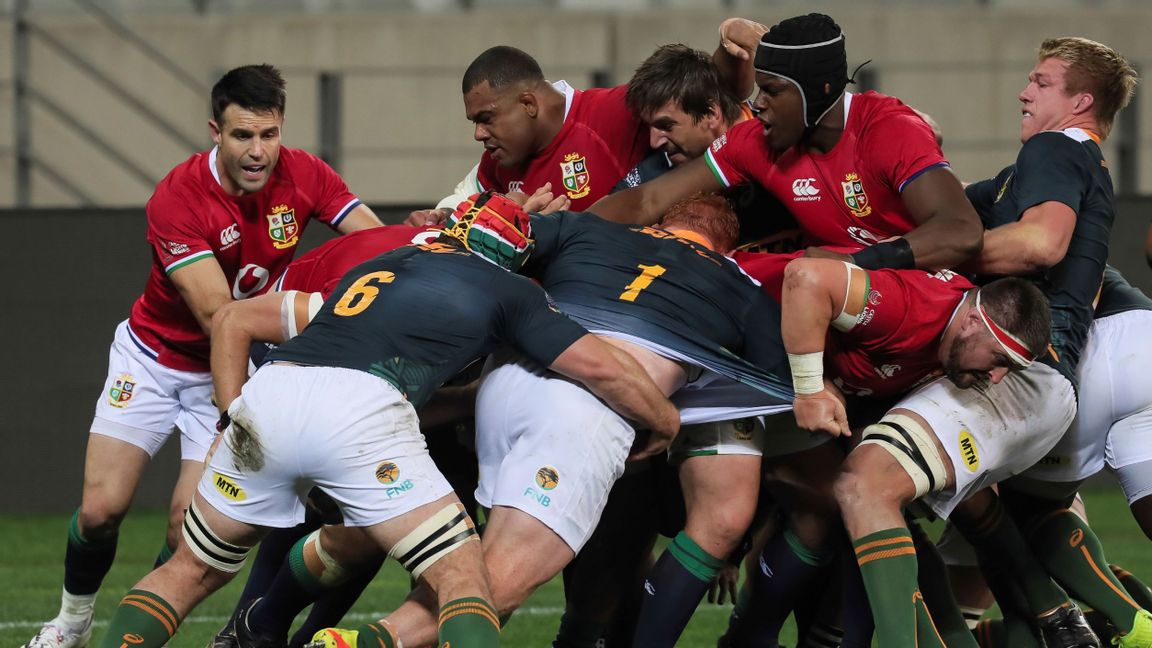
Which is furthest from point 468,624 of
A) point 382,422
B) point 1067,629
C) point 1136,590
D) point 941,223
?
point 1136,590

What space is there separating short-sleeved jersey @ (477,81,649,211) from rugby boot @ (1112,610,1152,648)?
9.04 feet

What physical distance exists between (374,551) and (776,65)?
229cm

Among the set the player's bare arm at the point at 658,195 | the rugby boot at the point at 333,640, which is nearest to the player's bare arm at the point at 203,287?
the player's bare arm at the point at 658,195

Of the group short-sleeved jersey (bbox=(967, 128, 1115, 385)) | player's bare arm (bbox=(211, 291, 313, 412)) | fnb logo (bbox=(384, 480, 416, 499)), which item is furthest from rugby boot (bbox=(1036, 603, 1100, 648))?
player's bare arm (bbox=(211, 291, 313, 412))

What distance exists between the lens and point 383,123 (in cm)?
1251

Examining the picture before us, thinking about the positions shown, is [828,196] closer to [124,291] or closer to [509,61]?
[509,61]

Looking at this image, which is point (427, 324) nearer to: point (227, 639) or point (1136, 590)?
point (227, 639)

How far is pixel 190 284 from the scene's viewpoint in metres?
6.54

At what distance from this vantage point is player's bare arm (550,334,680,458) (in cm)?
498

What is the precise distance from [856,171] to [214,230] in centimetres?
284

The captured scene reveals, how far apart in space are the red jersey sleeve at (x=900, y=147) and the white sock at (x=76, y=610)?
12.3ft

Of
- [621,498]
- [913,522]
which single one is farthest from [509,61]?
[913,522]

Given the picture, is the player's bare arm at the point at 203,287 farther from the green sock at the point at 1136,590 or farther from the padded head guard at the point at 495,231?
the green sock at the point at 1136,590

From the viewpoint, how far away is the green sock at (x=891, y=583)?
5.00m
